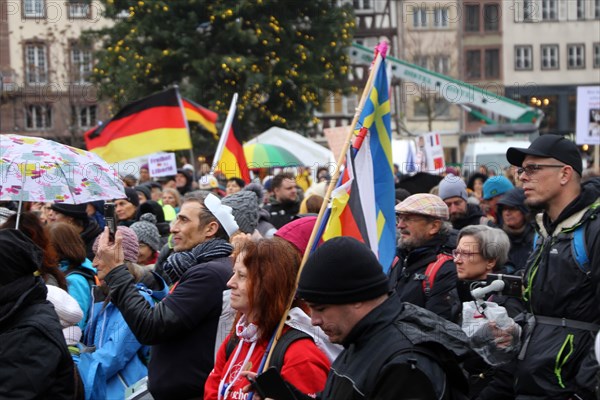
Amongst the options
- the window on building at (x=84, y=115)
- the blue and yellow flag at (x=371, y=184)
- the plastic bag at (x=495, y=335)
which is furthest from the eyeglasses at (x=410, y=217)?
the window on building at (x=84, y=115)

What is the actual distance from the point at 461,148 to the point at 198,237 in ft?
181

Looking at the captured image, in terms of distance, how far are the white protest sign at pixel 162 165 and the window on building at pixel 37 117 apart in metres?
27.2

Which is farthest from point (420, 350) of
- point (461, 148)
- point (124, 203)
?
point (461, 148)

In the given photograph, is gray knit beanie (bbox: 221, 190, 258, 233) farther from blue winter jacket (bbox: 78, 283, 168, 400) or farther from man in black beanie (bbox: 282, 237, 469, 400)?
man in black beanie (bbox: 282, 237, 469, 400)

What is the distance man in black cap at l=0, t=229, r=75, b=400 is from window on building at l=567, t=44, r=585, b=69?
6053cm

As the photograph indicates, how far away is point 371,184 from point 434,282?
85 cm

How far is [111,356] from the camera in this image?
18.4 ft

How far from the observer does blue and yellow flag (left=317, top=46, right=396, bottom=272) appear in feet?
17.1

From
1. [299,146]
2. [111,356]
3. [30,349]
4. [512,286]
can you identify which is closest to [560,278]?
[512,286]

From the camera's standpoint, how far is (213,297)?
512 cm

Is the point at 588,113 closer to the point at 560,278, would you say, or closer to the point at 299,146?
the point at 299,146

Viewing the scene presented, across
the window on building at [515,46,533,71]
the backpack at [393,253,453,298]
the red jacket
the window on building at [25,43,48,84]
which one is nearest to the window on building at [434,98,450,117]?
the window on building at [515,46,533,71]

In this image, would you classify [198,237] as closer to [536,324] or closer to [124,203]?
[536,324]

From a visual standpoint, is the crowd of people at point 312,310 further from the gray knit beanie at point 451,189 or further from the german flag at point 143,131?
the german flag at point 143,131
